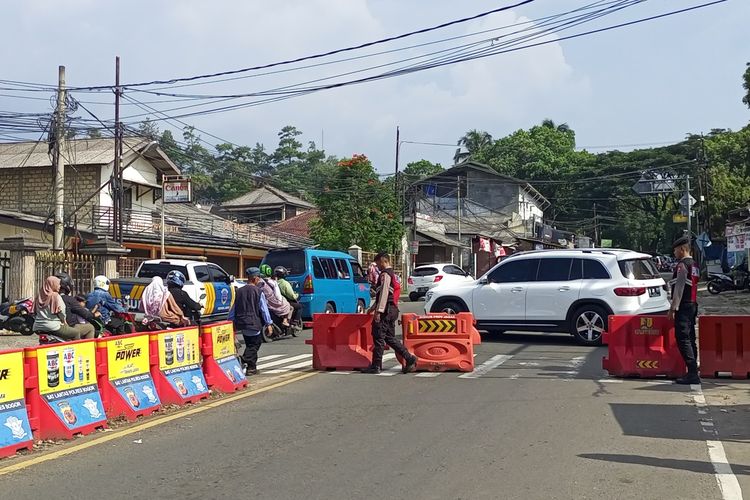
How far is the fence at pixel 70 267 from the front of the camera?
822 inches

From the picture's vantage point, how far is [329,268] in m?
20.2

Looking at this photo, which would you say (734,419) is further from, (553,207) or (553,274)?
(553,207)

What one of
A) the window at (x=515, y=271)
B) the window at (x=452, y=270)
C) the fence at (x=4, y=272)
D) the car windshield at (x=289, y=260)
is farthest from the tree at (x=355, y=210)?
the window at (x=515, y=271)

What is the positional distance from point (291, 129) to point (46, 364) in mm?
101938

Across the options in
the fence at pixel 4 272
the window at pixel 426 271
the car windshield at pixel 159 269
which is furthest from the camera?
the window at pixel 426 271

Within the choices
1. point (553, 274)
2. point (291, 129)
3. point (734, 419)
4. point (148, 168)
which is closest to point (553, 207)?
point (291, 129)

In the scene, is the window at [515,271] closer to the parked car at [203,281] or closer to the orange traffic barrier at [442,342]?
the orange traffic barrier at [442,342]

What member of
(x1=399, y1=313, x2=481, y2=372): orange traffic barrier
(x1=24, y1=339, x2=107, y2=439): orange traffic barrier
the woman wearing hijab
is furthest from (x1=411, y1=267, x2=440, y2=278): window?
(x1=24, y1=339, x2=107, y2=439): orange traffic barrier

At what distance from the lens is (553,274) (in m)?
15.6

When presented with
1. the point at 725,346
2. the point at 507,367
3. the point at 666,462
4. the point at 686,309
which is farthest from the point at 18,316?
the point at 666,462

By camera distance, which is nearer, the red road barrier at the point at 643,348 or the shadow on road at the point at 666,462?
the shadow on road at the point at 666,462

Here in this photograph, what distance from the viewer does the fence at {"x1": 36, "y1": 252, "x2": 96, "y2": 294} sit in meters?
20.9

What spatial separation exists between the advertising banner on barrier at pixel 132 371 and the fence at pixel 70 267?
41.1ft

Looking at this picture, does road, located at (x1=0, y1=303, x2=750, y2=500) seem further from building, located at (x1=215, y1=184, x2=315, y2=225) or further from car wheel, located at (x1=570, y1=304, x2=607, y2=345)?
building, located at (x1=215, y1=184, x2=315, y2=225)
